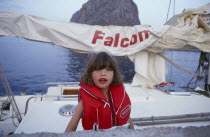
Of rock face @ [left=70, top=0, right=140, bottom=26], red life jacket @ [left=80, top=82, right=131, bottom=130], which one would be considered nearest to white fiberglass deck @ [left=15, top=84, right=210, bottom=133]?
red life jacket @ [left=80, top=82, right=131, bottom=130]

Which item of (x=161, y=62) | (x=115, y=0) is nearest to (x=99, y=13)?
(x=115, y=0)

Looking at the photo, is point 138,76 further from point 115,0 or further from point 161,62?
point 115,0

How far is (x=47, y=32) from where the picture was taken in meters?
3.09

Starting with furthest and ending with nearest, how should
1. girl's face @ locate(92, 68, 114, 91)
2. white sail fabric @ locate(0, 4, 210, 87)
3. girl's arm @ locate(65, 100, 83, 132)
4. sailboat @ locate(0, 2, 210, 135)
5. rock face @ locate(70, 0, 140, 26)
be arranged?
rock face @ locate(70, 0, 140, 26)
white sail fabric @ locate(0, 4, 210, 87)
sailboat @ locate(0, 2, 210, 135)
girl's face @ locate(92, 68, 114, 91)
girl's arm @ locate(65, 100, 83, 132)

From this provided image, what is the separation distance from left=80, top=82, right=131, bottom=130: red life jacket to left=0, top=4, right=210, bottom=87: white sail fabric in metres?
2.06

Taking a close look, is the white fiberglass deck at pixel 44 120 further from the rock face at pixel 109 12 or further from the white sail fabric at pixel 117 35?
the rock face at pixel 109 12

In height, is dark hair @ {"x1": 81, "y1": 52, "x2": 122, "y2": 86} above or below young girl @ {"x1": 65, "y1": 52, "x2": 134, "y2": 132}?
above

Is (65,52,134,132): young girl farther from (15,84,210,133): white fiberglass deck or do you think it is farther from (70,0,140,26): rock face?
(70,0,140,26): rock face

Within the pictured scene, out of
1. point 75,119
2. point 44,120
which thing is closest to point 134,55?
point 44,120

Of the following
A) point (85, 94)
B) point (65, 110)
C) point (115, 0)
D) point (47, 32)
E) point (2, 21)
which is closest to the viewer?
point (85, 94)

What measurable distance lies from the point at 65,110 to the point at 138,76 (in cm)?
228

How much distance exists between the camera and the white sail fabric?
299 cm

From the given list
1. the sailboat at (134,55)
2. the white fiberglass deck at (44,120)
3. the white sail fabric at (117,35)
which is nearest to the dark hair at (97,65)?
the white fiberglass deck at (44,120)

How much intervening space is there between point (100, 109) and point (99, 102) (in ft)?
0.19
